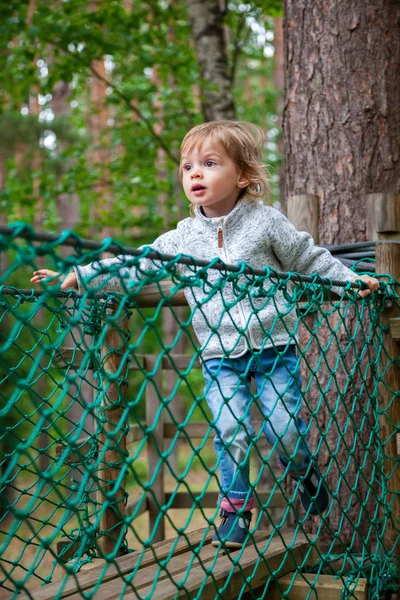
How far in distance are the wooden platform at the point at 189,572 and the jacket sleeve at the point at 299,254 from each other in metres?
0.86

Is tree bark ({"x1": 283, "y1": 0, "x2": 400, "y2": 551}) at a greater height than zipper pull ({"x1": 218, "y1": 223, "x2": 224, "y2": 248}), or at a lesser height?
greater

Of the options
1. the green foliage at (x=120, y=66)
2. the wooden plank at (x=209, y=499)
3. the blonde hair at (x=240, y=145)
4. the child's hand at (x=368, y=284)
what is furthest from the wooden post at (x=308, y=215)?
the green foliage at (x=120, y=66)

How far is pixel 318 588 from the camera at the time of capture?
7.31 feet

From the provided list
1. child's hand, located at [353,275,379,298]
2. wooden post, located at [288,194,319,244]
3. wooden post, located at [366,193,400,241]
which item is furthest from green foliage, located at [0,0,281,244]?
child's hand, located at [353,275,379,298]

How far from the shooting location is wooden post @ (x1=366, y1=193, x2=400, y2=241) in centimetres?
284

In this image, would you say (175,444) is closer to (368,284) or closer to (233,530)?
(233,530)

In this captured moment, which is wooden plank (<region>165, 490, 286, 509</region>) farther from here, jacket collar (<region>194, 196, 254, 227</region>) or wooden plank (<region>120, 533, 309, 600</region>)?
jacket collar (<region>194, 196, 254, 227</region>)

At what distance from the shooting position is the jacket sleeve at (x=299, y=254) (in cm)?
247

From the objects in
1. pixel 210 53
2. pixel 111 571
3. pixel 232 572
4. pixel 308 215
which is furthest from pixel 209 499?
pixel 210 53

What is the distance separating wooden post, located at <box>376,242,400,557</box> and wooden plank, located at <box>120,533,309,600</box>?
0.37 m

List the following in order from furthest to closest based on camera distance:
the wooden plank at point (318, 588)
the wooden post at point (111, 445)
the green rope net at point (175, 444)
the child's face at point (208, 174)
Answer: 1. the wooden post at point (111, 445)
2. the child's face at point (208, 174)
3. the wooden plank at point (318, 588)
4. the green rope net at point (175, 444)

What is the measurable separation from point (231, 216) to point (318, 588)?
1.17 m

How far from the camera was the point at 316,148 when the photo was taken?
10.9 ft

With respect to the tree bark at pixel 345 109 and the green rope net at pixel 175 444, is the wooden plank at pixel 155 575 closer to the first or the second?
the green rope net at pixel 175 444
